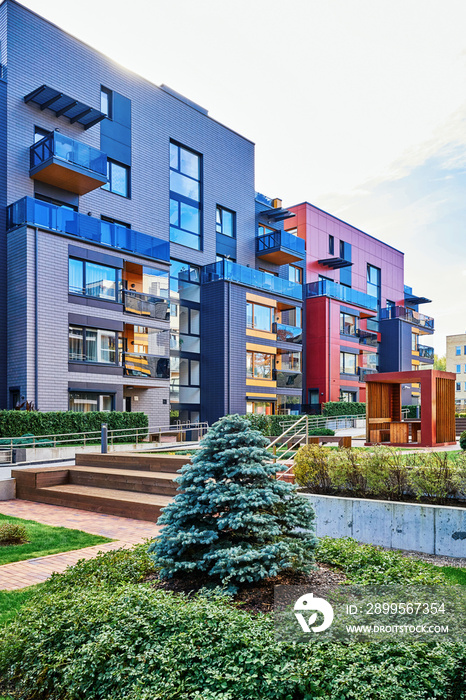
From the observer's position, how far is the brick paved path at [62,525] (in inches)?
285

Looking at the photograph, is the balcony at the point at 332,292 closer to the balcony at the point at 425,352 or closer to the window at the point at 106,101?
the balcony at the point at 425,352

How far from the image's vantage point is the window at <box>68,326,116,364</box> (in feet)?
73.4

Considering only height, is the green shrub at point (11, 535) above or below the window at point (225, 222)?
below

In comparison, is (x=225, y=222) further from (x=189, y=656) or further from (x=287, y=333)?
(x=189, y=656)

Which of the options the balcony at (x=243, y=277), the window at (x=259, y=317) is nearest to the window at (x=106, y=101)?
the balcony at (x=243, y=277)

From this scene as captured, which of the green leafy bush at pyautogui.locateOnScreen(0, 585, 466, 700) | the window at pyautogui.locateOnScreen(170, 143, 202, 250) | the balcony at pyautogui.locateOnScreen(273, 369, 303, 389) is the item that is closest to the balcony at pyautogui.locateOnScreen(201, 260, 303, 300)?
the window at pyautogui.locateOnScreen(170, 143, 202, 250)

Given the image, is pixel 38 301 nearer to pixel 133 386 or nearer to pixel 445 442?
pixel 133 386

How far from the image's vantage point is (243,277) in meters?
32.0

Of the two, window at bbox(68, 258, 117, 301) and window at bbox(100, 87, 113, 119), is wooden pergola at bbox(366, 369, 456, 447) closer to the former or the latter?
window at bbox(68, 258, 117, 301)

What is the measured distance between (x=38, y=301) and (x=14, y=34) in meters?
11.9

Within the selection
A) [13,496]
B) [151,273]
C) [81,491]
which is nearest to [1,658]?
[81,491]

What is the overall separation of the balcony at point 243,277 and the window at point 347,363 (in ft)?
29.5

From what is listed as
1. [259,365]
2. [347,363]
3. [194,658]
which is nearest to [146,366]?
[259,365]

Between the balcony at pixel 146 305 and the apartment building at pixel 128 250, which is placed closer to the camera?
the apartment building at pixel 128 250
